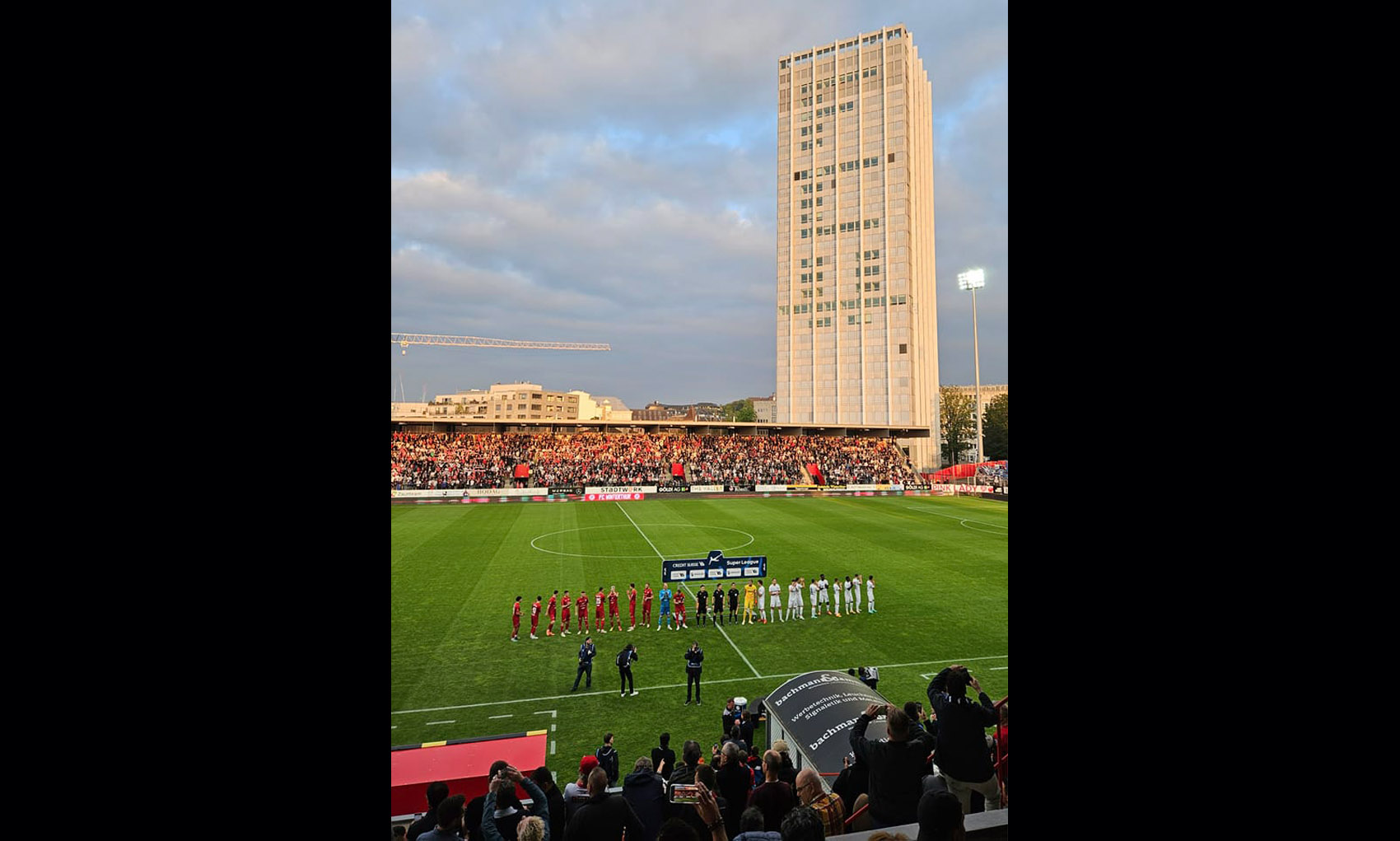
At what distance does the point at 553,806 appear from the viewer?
15.0ft

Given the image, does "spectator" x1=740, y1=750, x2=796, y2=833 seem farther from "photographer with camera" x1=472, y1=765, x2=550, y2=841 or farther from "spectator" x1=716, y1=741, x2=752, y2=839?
"photographer with camera" x1=472, y1=765, x2=550, y2=841

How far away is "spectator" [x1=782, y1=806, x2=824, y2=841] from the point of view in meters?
3.04

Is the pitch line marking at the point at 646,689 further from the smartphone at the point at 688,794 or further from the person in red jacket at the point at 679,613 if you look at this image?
the smartphone at the point at 688,794


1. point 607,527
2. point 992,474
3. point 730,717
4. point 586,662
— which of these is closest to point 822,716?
point 730,717

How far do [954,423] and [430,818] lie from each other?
72.1 metres

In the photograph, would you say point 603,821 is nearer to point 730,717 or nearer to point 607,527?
point 730,717

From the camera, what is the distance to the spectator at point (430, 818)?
4.07 meters

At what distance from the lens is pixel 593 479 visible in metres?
36.1
